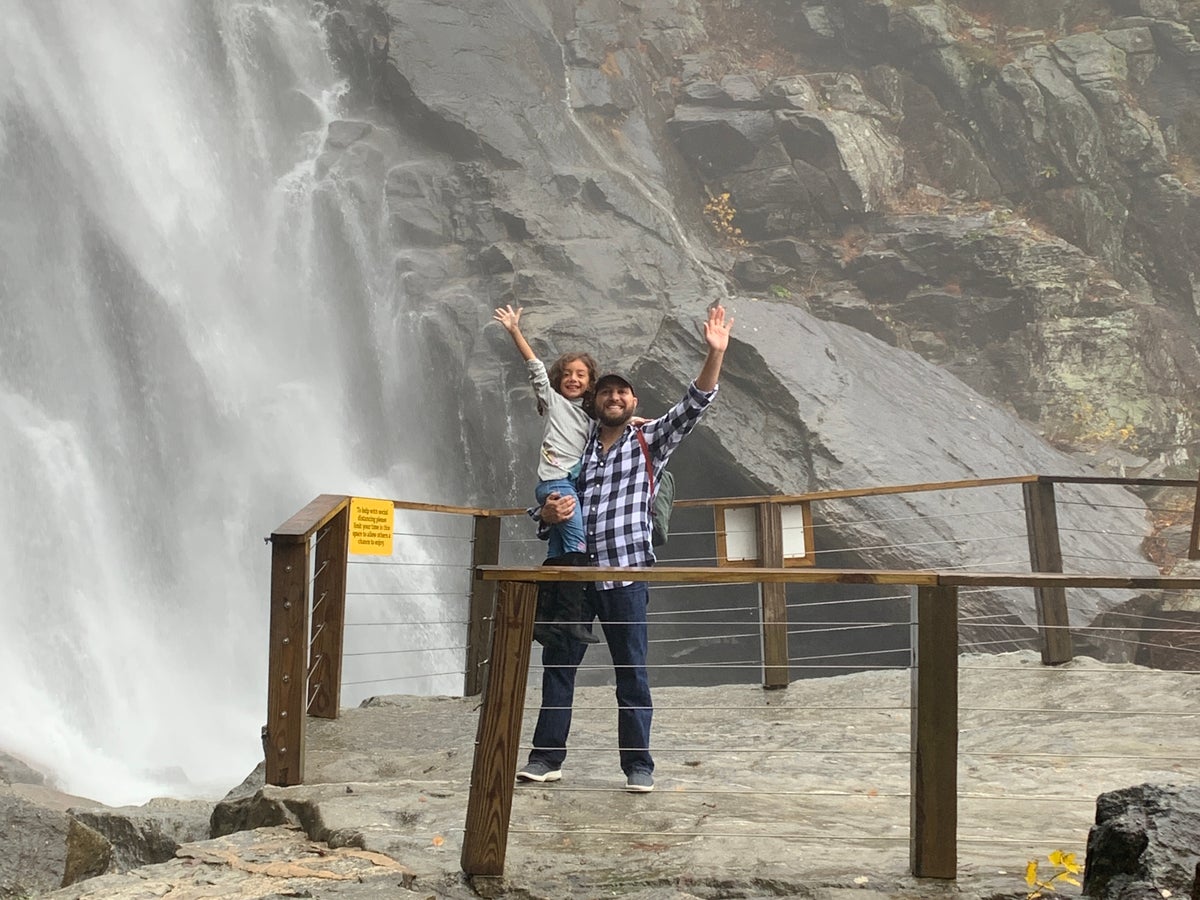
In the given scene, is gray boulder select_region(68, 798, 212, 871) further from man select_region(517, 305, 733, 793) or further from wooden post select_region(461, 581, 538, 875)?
wooden post select_region(461, 581, 538, 875)

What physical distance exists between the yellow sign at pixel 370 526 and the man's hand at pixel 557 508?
1.39 metres

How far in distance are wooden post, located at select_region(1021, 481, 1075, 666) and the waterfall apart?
765 cm

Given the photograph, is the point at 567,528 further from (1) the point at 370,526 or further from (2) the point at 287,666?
(1) the point at 370,526

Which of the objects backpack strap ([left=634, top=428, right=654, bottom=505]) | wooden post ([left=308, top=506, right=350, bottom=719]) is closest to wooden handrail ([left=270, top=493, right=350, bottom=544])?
wooden post ([left=308, top=506, right=350, bottom=719])

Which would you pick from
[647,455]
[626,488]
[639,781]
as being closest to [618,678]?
[639,781]

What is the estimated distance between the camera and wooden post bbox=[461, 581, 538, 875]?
3396 mm

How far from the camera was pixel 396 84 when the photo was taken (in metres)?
19.3

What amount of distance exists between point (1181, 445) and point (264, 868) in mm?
17802

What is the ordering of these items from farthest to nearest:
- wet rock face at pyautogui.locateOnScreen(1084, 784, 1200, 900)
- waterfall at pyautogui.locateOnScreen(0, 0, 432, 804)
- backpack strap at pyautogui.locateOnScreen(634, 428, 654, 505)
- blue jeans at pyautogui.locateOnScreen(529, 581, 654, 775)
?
1. waterfall at pyautogui.locateOnScreen(0, 0, 432, 804)
2. backpack strap at pyautogui.locateOnScreen(634, 428, 654, 505)
3. blue jeans at pyautogui.locateOnScreen(529, 581, 654, 775)
4. wet rock face at pyautogui.locateOnScreen(1084, 784, 1200, 900)

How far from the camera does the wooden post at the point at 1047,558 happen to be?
6.93 metres

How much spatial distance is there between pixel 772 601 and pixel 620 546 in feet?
8.41

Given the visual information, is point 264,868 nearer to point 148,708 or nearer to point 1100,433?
point 148,708

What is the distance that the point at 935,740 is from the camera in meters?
3.33

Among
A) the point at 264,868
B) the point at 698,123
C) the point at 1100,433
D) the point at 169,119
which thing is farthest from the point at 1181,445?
the point at 264,868
